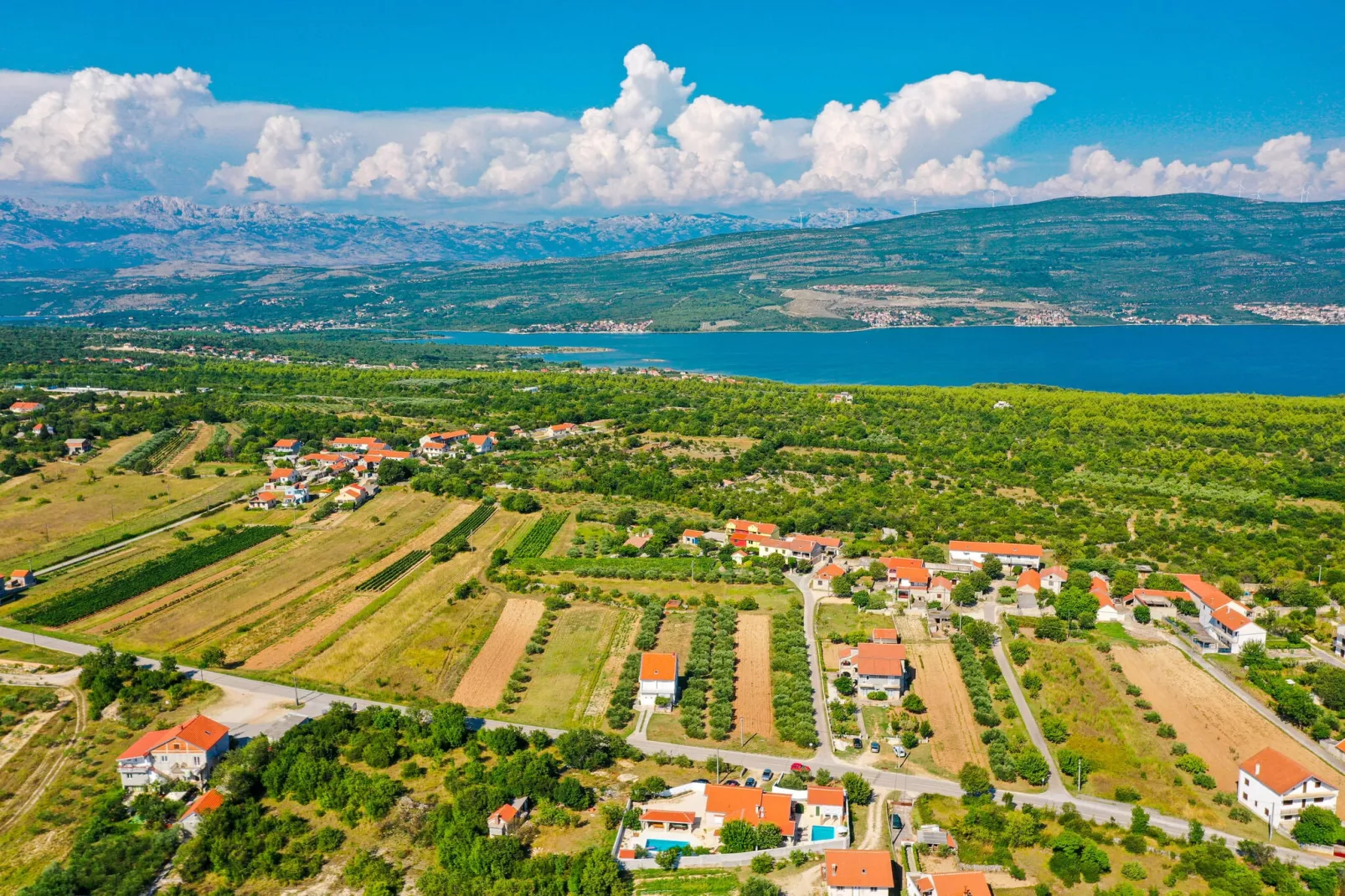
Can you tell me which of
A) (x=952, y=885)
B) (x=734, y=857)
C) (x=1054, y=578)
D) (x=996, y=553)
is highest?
(x=952, y=885)

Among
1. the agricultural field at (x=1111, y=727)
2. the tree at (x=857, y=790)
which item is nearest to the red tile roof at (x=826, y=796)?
the tree at (x=857, y=790)

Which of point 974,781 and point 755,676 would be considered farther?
point 755,676

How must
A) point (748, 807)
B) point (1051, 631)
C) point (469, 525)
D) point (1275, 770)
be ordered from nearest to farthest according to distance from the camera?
point (748, 807)
point (1275, 770)
point (1051, 631)
point (469, 525)

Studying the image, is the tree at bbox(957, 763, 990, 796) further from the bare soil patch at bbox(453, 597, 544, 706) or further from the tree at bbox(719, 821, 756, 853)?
the bare soil patch at bbox(453, 597, 544, 706)

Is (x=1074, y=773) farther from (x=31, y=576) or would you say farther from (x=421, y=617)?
(x=31, y=576)

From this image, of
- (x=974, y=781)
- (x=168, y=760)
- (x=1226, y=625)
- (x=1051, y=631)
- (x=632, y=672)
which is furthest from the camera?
(x=1051, y=631)

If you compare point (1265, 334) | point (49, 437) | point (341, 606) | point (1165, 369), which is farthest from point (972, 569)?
point (1265, 334)

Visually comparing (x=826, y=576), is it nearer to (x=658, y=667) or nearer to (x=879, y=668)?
(x=879, y=668)

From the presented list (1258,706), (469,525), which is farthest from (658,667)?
(469,525)
